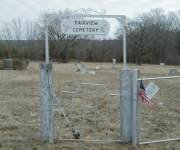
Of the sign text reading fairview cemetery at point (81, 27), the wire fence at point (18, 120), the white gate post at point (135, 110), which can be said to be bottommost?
the wire fence at point (18, 120)

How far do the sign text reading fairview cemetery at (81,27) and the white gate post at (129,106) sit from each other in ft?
2.78

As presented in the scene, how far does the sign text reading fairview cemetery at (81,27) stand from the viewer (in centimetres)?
673

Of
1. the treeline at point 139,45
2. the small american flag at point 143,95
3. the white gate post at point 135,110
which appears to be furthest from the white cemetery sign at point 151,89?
the treeline at point 139,45

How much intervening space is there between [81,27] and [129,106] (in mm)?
1607

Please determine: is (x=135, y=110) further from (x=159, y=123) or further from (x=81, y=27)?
(x=159, y=123)

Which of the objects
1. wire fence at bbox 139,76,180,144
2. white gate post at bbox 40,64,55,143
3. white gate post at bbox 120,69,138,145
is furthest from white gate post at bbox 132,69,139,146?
white gate post at bbox 40,64,55,143

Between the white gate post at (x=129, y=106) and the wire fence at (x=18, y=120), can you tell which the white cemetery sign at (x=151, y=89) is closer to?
the white gate post at (x=129, y=106)

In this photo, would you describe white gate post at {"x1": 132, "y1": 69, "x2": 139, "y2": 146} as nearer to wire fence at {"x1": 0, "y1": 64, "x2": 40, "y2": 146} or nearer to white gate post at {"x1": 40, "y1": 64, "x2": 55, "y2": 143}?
white gate post at {"x1": 40, "y1": 64, "x2": 55, "y2": 143}

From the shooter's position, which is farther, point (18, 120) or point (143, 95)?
point (18, 120)

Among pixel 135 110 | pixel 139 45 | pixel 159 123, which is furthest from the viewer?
pixel 139 45

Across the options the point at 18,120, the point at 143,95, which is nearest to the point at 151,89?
the point at 143,95

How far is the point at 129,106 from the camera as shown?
6957mm

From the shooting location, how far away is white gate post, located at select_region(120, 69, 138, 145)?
6.86 metres

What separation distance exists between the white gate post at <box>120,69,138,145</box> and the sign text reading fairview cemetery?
85cm
